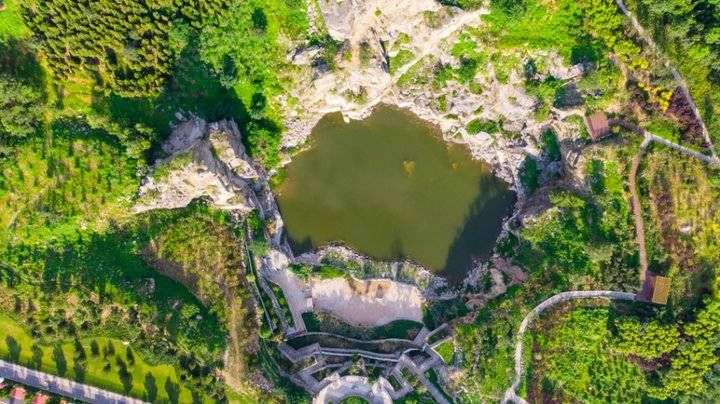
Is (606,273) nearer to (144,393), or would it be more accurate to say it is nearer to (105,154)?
(144,393)

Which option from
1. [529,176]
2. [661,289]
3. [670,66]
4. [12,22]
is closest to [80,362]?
[12,22]

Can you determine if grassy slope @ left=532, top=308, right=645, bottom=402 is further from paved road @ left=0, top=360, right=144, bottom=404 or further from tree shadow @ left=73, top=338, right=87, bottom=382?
tree shadow @ left=73, top=338, right=87, bottom=382

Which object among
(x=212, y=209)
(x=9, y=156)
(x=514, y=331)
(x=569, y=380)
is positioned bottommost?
(x=569, y=380)

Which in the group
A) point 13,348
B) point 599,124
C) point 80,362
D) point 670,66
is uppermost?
point 670,66

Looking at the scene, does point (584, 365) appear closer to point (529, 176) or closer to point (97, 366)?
point (529, 176)

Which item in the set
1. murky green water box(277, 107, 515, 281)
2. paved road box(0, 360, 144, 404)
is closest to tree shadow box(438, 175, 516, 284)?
murky green water box(277, 107, 515, 281)

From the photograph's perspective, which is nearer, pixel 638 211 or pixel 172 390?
pixel 172 390

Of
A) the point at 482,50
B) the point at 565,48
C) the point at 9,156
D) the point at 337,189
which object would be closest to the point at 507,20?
the point at 482,50
